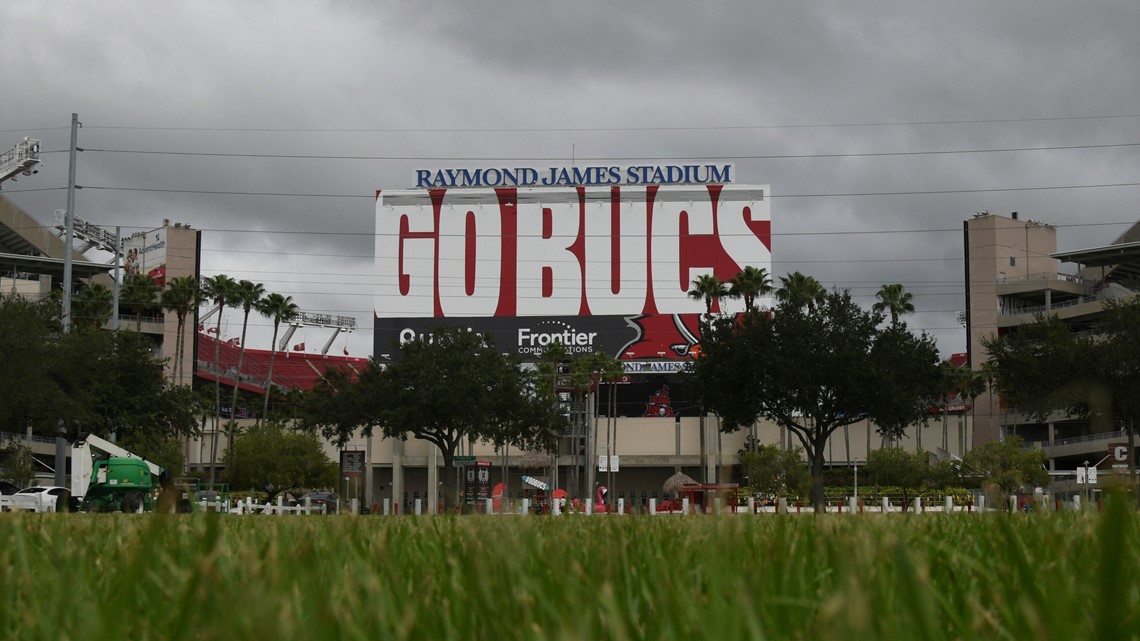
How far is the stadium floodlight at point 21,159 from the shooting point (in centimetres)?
10112

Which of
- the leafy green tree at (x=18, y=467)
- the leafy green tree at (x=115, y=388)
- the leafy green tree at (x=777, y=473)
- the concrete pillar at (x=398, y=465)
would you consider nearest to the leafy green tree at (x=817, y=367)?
the leafy green tree at (x=115, y=388)

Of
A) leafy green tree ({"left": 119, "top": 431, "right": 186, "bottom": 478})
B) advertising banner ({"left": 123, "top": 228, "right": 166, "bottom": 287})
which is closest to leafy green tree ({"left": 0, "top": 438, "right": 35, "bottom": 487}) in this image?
leafy green tree ({"left": 119, "top": 431, "right": 186, "bottom": 478})

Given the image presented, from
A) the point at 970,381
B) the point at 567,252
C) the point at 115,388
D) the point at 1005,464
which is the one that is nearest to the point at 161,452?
the point at 115,388

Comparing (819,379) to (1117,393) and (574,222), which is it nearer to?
(1117,393)

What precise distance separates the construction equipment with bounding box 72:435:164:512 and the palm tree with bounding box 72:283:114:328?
44.3 meters

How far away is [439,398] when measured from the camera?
54844mm

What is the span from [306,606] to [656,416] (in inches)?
4415

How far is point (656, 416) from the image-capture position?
11312 centimetres

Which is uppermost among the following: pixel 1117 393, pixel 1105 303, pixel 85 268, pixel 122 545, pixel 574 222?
pixel 574 222

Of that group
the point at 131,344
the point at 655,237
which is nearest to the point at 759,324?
the point at 131,344

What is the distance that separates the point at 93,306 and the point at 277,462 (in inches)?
716

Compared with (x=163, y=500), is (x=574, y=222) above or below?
above

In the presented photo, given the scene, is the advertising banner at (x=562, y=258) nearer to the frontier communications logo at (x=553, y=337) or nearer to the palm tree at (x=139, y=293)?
the frontier communications logo at (x=553, y=337)

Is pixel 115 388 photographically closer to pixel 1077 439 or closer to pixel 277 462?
pixel 277 462
